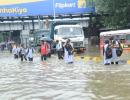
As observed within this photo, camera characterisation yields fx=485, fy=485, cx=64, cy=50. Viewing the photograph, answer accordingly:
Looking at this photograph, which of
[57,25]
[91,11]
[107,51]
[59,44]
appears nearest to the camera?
[107,51]

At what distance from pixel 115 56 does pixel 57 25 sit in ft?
67.2

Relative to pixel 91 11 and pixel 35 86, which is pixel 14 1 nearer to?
pixel 91 11

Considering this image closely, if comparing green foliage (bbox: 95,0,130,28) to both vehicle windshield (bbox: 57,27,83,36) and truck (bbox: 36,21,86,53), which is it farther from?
vehicle windshield (bbox: 57,27,83,36)

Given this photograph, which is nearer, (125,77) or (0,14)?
(125,77)

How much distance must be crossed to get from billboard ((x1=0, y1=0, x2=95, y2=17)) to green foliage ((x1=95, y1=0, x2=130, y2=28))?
10.7 m

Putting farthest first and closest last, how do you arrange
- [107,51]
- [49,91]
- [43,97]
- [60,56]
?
[60,56]
[107,51]
[49,91]
[43,97]

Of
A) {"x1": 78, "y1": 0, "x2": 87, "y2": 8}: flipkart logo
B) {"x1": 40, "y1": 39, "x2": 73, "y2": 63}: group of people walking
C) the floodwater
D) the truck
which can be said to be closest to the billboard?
{"x1": 78, "y1": 0, "x2": 87, "y2": 8}: flipkart logo

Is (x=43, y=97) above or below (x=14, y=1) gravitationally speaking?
below

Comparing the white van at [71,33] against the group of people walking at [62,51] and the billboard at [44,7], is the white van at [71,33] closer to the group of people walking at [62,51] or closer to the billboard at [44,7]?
the group of people walking at [62,51]

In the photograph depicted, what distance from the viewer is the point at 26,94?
13.5 metres

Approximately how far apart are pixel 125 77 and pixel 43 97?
5.57m

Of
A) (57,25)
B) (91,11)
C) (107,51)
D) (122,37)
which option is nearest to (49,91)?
(107,51)

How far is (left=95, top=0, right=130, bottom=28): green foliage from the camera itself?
174 ft

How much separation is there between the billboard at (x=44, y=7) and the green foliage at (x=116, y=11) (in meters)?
10.7
